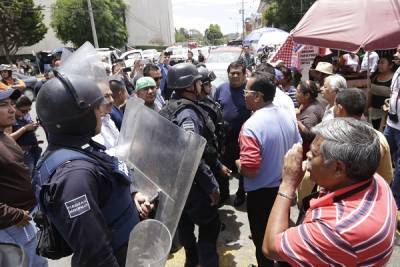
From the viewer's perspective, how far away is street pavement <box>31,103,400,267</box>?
329cm

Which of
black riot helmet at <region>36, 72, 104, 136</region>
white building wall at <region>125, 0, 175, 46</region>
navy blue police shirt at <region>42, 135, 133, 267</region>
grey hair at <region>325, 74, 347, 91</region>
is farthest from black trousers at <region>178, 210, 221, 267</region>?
white building wall at <region>125, 0, 175, 46</region>

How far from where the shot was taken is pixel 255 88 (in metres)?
2.72

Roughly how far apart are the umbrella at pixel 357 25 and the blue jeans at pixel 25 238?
3.91m

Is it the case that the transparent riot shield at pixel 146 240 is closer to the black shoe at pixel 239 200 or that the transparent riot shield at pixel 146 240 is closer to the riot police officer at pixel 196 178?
the riot police officer at pixel 196 178

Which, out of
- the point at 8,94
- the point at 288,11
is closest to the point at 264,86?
the point at 8,94

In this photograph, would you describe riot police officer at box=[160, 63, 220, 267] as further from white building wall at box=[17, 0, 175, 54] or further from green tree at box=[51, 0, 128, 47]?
white building wall at box=[17, 0, 175, 54]

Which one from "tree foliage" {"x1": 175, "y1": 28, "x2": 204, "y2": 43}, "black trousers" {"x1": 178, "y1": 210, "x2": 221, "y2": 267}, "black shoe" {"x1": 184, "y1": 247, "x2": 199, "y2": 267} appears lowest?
"tree foliage" {"x1": 175, "y1": 28, "x2": 204, "y2": 43}

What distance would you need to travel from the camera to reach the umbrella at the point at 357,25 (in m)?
4.00

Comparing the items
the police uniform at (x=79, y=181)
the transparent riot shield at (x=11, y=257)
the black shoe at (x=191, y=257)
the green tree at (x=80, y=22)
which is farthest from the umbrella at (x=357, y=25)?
the green tree at (x=80, y=22)

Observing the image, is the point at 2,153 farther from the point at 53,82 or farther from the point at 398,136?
the point at 398,136

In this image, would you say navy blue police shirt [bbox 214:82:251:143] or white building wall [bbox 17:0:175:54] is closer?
navy blue police shirt [bbox 214:82:251:143]

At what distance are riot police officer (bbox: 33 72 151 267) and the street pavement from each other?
1.91 metres

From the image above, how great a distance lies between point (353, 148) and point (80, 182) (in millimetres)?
1067

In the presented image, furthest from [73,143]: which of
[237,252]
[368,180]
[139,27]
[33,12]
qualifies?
[139,27]
